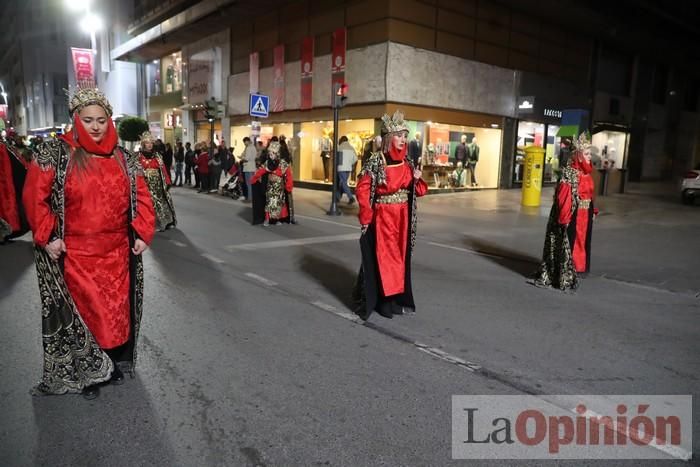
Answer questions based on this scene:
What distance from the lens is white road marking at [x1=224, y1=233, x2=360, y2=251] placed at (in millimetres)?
9037

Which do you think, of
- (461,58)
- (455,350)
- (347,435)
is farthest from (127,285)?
(461,58)

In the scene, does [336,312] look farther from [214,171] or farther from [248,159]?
[214,171]

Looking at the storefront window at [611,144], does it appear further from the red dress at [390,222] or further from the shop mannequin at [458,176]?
the red dress at [390,222]

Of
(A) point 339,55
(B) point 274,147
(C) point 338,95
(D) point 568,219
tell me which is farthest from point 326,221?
(A) point 339,55

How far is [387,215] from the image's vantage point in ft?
17.1

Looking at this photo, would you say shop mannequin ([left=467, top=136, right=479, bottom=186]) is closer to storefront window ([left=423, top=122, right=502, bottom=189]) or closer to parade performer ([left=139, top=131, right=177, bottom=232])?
storefront window ([left=423, top=122, right=502, bottom=189])

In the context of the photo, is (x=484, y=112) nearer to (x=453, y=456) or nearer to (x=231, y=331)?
(x=231, y=331)

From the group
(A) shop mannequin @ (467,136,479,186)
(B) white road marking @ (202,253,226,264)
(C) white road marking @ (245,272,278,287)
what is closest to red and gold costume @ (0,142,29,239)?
(B) white road marking @ (202,253,226,264)

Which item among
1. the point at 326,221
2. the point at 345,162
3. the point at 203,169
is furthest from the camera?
the point at 203,169

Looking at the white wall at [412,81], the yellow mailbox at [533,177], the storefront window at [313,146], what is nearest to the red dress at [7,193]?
the white wall at [412,81]

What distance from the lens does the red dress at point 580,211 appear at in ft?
21.2

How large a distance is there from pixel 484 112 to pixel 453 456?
66.2 ft

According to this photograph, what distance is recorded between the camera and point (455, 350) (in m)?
4.53

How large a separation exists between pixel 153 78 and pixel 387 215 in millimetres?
35612
